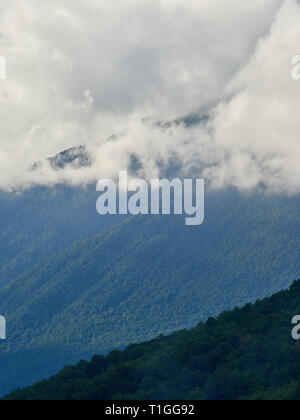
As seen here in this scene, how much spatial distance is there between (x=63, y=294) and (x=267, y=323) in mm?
115725

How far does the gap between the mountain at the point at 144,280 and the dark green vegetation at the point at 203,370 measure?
78586mm

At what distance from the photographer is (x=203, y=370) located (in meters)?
40.0

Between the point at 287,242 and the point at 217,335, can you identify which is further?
the point at 287,242

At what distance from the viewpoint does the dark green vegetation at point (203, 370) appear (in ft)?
120

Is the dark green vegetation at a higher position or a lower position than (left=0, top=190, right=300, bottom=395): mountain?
lower

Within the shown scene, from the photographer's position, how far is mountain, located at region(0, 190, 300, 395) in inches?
5305

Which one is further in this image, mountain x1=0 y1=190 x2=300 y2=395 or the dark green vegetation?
mountain x1=0 y1=190 x2=300 y2=395

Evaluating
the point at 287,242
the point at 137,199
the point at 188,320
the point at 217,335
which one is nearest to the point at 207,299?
A: the point at 188,320

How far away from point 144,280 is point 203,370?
4492 inches

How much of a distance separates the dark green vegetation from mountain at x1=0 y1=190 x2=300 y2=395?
7859 centimetres

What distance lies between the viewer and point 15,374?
12325 cm

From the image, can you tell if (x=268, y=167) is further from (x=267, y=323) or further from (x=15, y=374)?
(x=267, y=323)
